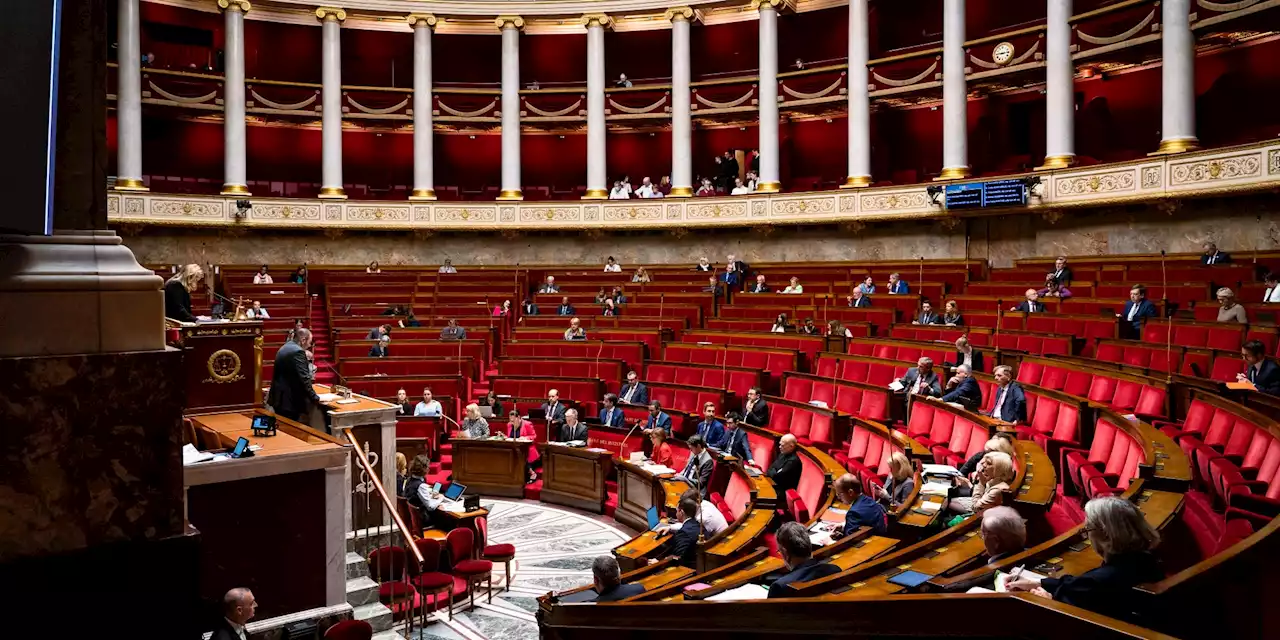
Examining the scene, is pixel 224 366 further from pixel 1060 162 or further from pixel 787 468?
pixel 1060 162

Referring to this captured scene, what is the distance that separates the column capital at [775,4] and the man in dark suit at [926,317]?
33.1 ft

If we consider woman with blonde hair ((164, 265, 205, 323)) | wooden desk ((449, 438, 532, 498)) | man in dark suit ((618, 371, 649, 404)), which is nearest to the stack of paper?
woman with blonde hair ((164, 265, 205, 323))

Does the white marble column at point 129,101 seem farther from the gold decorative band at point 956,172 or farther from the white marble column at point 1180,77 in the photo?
the white marble column at point 1180,77

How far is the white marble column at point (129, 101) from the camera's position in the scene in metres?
18.5

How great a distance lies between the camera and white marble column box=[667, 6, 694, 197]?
20.5 m

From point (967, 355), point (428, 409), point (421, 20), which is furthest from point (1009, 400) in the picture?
point (421, 20)

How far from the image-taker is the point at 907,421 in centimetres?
937

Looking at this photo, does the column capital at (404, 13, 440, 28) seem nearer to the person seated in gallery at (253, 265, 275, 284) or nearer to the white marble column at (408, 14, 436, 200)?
the white marble column at (408, 14, 436, 200)

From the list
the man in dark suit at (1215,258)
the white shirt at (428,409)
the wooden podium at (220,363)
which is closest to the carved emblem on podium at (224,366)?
the wooden podium at (220,363)

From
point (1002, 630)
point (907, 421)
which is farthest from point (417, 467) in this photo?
point (1002, 630)

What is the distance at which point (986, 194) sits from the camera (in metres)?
15.9

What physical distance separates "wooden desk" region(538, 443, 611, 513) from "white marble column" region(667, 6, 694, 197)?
10660mm

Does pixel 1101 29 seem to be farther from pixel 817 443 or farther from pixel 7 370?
pixel 7 370

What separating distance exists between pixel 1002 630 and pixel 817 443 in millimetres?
7359
